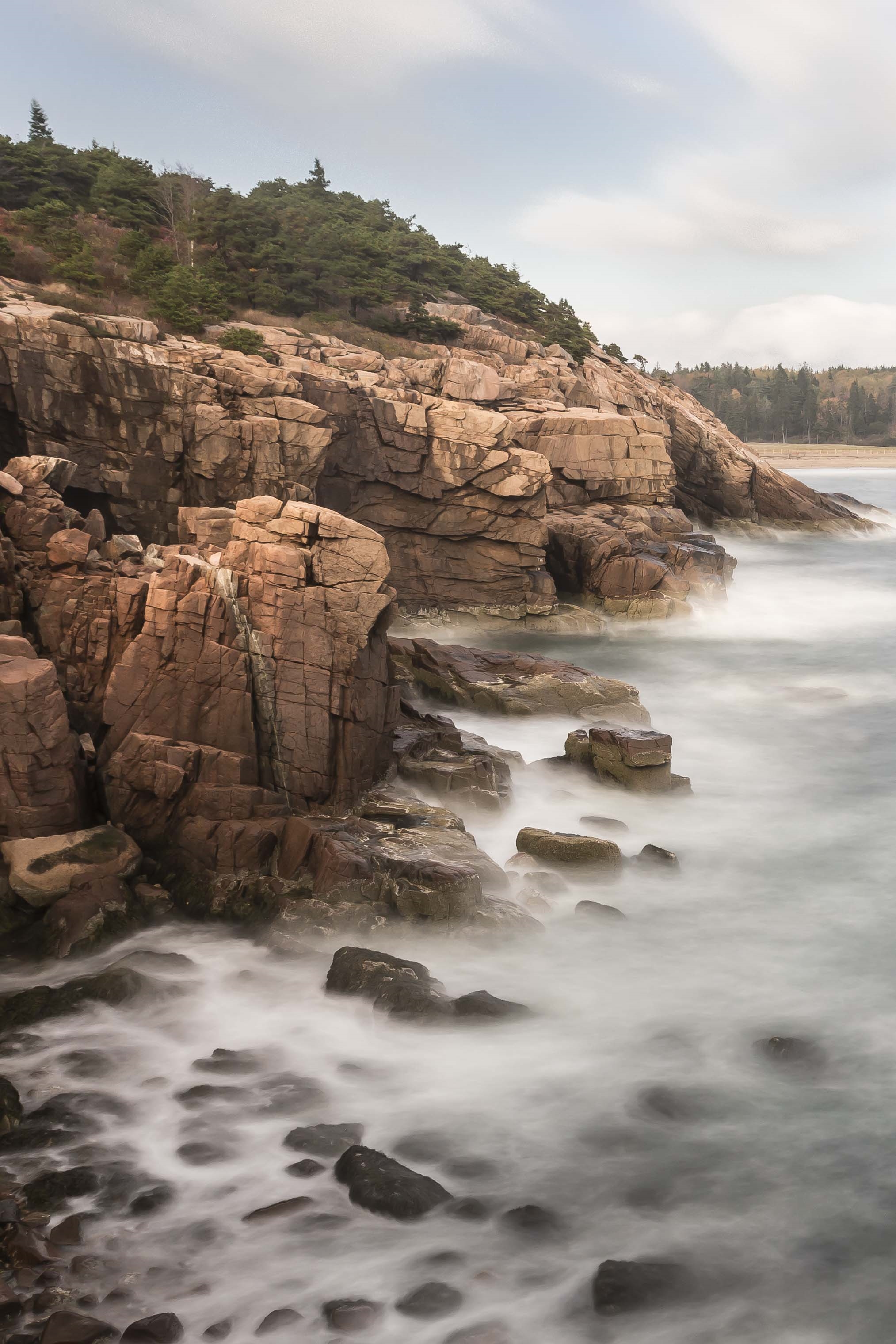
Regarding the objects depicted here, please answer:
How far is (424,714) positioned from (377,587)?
3.70m

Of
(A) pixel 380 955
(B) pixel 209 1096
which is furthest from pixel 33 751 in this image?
(B) pixel 209 1096

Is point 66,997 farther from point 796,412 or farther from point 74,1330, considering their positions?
point 796,412

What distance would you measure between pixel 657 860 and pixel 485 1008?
5196mm

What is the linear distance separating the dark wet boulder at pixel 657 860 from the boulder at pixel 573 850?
44 cm

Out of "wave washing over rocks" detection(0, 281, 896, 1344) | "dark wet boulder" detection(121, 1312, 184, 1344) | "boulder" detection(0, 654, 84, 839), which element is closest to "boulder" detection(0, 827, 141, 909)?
"wave washing over rocks" detection(0, 281, 896, 1344)

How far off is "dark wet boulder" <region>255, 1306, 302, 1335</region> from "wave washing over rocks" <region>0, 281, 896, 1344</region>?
0.03m

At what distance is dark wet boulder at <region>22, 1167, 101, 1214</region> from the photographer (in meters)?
8.56

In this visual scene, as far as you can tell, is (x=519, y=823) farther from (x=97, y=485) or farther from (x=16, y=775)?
(x=97, y=485)

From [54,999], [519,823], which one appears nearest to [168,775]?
[54,999]

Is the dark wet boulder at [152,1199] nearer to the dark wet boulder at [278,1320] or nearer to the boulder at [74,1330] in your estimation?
the boulder at [74,1330]

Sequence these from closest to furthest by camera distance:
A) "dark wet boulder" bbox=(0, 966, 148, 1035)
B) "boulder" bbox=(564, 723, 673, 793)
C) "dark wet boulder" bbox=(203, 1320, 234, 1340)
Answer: "dark wet boulder" bbox=(203, 1320, 234, 1340)
"dark wet boulder" bbox=(0, 966, 148, 1035)
"boulder" bbox=(564, 723, 673, 793)

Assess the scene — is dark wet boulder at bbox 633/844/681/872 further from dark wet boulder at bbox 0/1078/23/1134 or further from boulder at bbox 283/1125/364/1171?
dark wet boulder at bbox 0/1078/23/1134

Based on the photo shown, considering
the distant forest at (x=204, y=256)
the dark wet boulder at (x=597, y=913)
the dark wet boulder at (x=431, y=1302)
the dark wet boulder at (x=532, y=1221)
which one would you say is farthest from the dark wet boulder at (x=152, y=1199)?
the distant forest at (x=204, y=256)

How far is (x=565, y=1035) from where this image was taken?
11.7 meters
